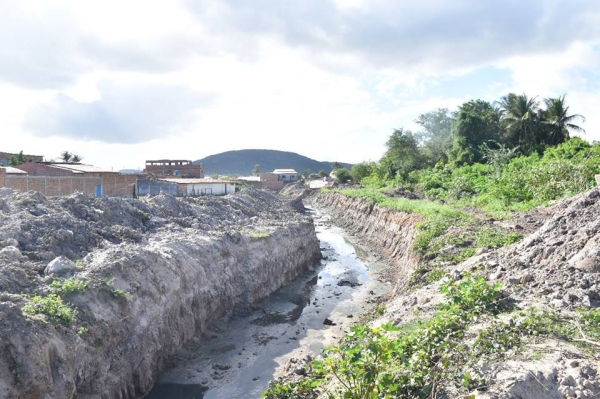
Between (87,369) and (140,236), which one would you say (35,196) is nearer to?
(140,236)

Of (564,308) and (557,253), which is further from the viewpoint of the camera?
(557,253)

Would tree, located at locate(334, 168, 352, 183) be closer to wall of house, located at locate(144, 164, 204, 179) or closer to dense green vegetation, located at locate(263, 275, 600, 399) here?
wall of house, located at locate(144, 164, 204, 179)

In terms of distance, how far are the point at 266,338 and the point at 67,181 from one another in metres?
24.4

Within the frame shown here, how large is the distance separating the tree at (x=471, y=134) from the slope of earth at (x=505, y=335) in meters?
39.9

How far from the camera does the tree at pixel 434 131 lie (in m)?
68.9

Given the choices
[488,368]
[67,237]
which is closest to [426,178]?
[67,237]

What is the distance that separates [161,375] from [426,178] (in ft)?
151

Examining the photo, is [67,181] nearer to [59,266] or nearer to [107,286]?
[59,266]

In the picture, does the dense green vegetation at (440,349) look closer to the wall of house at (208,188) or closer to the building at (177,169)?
the wall of house at (208,188)

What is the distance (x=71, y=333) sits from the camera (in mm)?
11172

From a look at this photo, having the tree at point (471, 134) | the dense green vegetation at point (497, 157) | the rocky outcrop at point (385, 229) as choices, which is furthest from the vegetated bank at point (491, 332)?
the tree at point (471, 134)

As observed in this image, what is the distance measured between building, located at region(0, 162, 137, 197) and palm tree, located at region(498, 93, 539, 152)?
42.1 m

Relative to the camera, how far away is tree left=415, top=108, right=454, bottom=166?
68.9 m

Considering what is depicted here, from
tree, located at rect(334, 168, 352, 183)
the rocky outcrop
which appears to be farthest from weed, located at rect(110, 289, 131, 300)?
tree, located at rect(334, 168, 352, 183)
